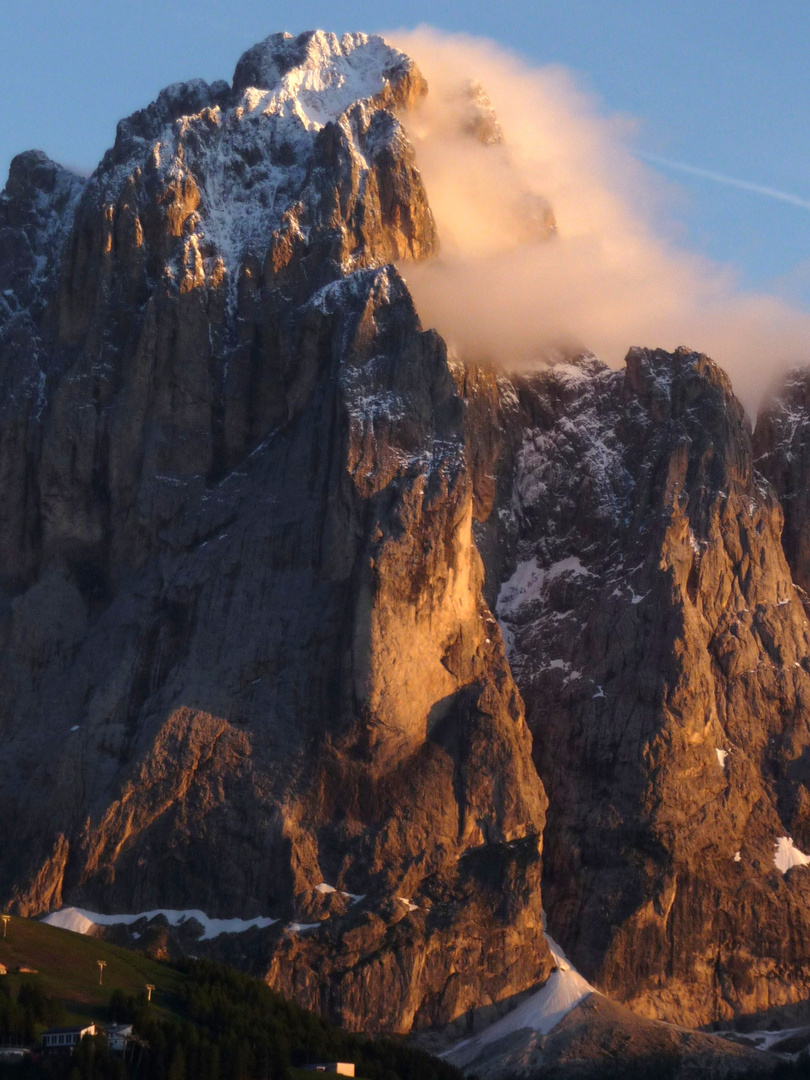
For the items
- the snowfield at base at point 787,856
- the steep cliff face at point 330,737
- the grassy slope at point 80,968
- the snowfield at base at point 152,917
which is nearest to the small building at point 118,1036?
the grassy slope at point 80,968

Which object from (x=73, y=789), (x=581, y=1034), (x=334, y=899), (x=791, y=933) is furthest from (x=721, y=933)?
(x=73, y=789)

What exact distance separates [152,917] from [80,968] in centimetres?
1599

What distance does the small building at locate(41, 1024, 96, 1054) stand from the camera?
144m

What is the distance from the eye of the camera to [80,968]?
538ft

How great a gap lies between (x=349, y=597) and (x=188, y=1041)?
159 feet

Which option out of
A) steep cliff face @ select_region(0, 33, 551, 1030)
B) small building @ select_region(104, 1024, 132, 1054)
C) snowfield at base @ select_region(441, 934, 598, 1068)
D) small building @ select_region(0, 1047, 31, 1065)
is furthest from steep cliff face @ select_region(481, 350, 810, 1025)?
small building @ select_region(0, 1047, 31, 1065)

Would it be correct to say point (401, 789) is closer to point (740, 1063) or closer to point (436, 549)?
point (436, 549)

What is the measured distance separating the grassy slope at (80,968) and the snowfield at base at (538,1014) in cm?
2230

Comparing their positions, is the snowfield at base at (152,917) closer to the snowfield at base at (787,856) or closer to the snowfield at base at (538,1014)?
the snowfield at base at (538,1014)

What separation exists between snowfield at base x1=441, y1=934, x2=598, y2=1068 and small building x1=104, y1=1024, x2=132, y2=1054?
33.0 meters

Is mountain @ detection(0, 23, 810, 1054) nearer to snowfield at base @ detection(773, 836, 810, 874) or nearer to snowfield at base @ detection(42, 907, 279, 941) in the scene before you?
snowfield at base @ detection(773, 836, 810, 874)

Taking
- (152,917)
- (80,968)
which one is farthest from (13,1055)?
(152,917)

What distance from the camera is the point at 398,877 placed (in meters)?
180

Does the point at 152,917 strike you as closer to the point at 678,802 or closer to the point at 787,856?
the point at 678,802
